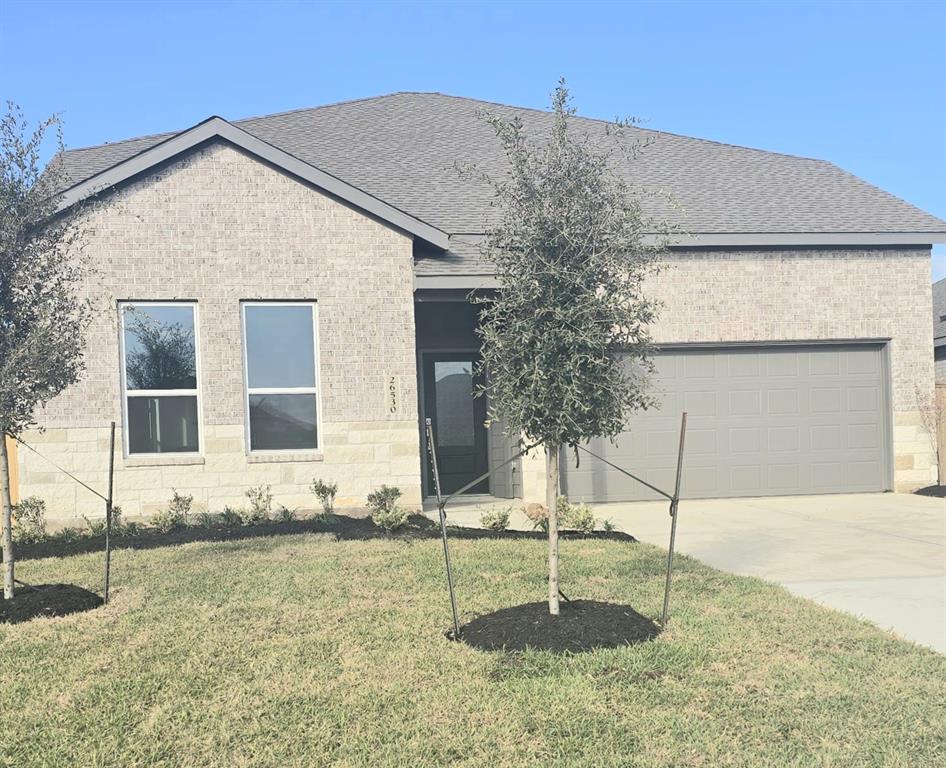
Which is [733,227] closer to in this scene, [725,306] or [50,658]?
[725,306]

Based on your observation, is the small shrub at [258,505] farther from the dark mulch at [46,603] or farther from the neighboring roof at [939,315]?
the neighboring roof at [939,315]

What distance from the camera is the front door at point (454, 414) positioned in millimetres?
13258

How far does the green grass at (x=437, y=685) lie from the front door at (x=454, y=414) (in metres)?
6.42

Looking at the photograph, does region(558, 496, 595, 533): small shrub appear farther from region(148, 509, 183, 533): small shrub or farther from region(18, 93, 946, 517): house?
region(148, 509, 183, 533): small shrub

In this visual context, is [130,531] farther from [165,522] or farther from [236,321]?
[236,321]

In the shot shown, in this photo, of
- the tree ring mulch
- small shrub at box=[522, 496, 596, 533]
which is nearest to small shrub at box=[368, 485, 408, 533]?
small shrub at box=[522, 496, 596, 533]


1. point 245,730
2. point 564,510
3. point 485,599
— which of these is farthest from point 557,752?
point 564,510

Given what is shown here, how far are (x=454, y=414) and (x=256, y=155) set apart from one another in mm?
5296

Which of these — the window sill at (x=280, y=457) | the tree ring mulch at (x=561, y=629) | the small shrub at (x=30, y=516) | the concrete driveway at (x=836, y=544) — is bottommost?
the concrete driveway at (x=836, y=544)

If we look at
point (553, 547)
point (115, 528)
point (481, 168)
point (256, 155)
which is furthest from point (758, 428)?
point (115, 528)

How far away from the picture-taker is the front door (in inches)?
522

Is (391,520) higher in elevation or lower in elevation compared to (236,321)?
lower

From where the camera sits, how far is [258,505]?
1030cm

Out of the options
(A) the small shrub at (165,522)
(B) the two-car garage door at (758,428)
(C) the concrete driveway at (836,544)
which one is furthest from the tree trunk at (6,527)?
(B) the two-car garage door at (758,428)
